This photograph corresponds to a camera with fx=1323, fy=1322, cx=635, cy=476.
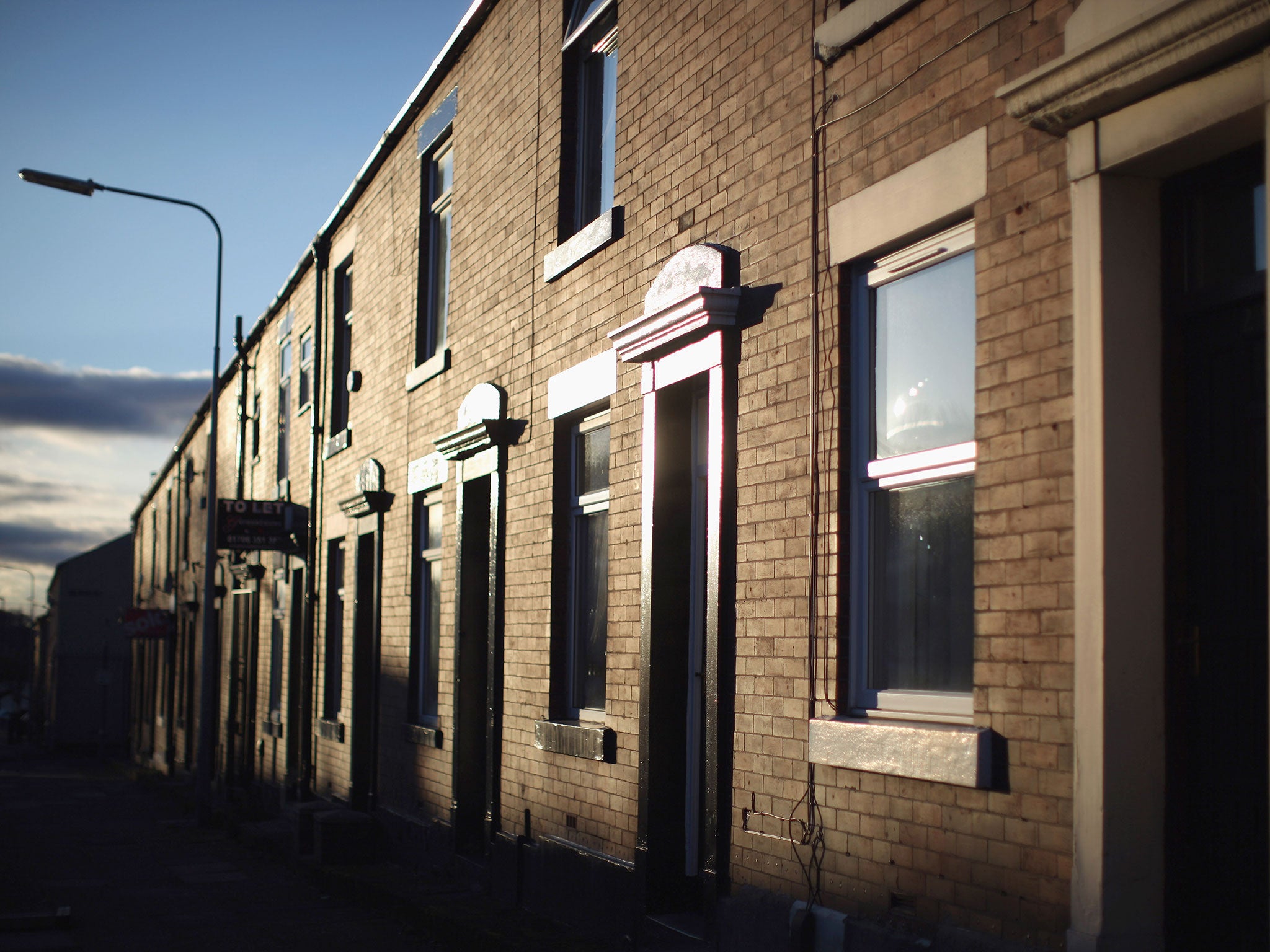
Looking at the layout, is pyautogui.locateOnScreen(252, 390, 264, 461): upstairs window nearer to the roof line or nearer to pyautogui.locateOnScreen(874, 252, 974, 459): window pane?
the roof line

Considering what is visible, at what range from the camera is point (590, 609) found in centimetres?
862

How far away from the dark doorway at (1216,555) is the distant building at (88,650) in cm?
4796

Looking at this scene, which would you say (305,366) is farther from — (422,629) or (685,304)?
(685,304)

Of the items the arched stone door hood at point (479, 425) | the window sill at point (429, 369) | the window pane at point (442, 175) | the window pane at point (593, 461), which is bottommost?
the window pane at point (593, 461)

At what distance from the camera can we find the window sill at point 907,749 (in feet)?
15.1

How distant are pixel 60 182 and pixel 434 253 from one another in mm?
7221

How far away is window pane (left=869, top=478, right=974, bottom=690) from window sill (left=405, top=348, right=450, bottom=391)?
621 centimetres

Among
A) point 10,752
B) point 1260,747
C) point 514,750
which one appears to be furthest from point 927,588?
point 10,752

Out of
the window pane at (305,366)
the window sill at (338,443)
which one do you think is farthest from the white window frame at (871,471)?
the window pane at (305,366)

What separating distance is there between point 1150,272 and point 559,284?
201 inches

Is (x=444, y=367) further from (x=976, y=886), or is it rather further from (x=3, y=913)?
(x=976, y=886)

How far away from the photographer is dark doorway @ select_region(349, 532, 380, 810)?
13.6m

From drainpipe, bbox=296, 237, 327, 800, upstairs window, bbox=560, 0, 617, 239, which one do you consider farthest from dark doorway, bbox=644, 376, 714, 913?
drainpipe, bbox=296, 237, 327, 800

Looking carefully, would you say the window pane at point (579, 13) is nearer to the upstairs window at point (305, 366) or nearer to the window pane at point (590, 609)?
the window pane at point (590, 609)
